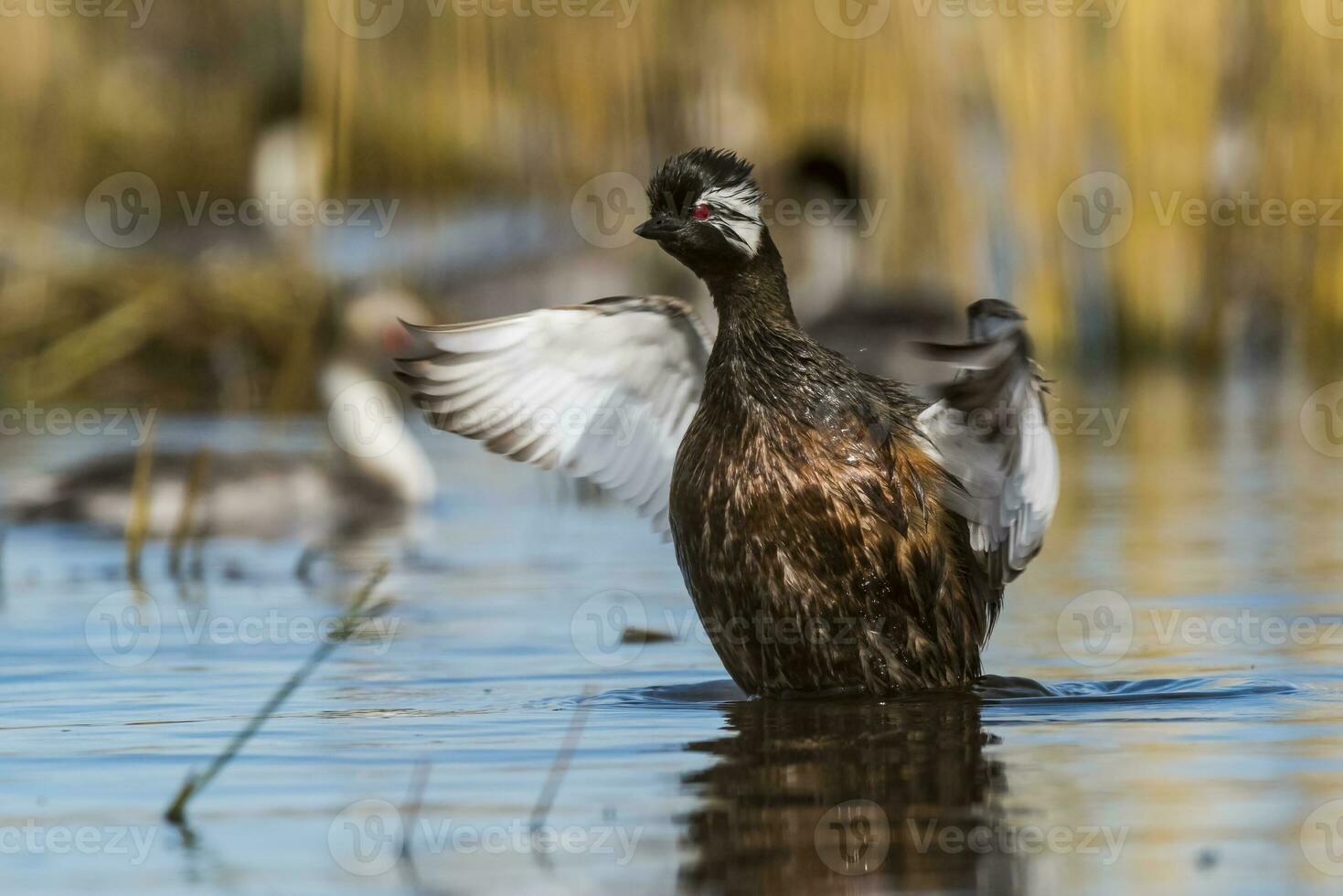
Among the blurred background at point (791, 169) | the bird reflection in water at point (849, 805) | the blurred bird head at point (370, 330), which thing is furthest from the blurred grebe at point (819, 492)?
the blurred bird head at point (370, 330)

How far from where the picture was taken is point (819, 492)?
6277mm

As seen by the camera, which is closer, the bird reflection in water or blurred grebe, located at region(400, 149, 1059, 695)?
the bird reflection in water

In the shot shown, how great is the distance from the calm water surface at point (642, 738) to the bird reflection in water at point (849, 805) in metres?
0.01

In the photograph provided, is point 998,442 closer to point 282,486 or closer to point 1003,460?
point 1003,460

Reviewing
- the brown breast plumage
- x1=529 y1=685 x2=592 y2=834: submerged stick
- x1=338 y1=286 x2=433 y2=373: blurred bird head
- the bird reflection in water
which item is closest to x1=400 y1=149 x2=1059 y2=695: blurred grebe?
the brown breast plumage

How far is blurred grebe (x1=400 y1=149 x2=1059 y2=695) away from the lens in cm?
624

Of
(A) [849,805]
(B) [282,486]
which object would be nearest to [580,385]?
(A) [849,805]

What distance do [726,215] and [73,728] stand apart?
8.11 ft

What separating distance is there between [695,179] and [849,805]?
102 inches

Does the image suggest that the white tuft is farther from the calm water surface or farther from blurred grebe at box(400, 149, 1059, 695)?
the calm water surface

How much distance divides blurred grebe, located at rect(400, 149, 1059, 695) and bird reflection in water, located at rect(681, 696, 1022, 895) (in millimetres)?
372

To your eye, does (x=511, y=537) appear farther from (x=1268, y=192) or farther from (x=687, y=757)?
(x=1268, y=192)

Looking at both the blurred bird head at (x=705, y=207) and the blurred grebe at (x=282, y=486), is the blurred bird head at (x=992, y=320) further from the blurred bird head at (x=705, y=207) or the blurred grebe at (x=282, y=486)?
the blurred grebe at (x=282, y=486)

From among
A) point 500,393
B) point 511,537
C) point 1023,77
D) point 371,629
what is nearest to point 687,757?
point 500,393
